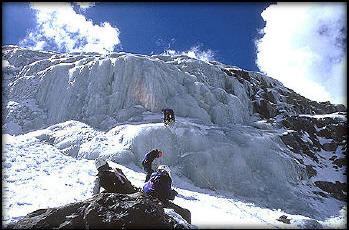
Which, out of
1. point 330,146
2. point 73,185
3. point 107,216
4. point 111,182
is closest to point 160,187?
point 111,182

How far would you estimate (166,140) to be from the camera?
825 inches

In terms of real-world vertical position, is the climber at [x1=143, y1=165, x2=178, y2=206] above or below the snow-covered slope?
below

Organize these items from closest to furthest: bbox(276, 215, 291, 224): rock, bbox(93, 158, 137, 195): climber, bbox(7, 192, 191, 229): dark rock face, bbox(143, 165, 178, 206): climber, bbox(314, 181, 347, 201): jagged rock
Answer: bbox(7, 192, 191, 229): dark rock face, bbox(143, 165, 178, 206): climber, bbox(93, 158, 137, 195): climber, bbox(276, 215, 291, 224): rock, bbox(314, 181, 347, 201): jagged rock

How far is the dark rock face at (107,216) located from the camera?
7.50 meters

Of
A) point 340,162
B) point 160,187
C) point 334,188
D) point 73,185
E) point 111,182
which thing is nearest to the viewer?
point 160,187

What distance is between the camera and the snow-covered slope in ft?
50.1

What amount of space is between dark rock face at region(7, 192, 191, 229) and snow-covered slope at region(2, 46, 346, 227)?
1.76m

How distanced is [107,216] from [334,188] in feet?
63.3

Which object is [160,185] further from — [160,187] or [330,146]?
[330,146]

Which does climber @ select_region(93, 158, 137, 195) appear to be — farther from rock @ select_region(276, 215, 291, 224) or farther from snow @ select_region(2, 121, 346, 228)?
rock @ select_region(276, 215, 291, 224)

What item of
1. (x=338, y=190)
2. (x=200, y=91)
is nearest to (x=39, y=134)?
(x=200, y=91)

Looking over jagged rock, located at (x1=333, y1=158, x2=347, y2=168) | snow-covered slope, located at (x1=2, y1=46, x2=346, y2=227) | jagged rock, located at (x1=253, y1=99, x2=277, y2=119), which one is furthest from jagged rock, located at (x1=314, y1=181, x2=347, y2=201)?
jagged rock, located at (x1=253, y1=99, x2=277, y2=119)

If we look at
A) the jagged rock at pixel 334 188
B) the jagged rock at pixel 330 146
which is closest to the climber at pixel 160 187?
the jagged rock at pixel 334 188

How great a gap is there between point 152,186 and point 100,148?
38.0 feet
